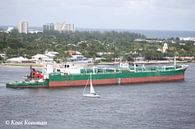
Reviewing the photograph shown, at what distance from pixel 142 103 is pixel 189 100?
6.65 ft

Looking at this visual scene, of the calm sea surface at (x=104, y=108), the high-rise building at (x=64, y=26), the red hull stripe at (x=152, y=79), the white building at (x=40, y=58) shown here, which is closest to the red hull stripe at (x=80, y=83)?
the red hull stripe at (x=152, y=79)

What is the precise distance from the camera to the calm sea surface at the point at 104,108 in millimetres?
16812

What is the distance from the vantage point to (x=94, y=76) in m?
27.1

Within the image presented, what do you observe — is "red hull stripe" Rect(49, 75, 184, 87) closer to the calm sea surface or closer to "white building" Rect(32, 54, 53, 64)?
the calm sea surface

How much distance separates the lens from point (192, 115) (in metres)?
18.3

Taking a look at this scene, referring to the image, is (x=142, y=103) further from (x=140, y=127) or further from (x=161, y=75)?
(x=161, y=75)

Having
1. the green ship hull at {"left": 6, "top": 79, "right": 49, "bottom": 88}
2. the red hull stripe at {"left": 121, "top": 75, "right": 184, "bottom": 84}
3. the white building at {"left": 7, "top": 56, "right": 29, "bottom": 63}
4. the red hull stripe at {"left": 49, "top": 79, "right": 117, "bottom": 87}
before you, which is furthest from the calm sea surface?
the white building at {"left": 7, "top": 56, "right": 29, "bottom": 63}

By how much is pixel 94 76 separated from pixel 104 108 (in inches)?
300

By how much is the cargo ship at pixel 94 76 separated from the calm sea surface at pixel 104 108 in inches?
43.6

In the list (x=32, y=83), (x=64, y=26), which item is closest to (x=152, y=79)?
(x=32, y=83)

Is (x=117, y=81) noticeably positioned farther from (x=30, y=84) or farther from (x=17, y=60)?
(x=17, y=60)

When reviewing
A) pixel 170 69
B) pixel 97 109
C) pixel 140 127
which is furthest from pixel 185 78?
pixel 140 127

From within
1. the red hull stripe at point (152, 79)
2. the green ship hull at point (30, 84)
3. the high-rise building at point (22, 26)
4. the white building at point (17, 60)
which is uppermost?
the high-rise building at point (22, 26)

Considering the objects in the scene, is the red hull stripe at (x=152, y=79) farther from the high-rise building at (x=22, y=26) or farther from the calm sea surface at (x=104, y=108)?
the high-rise building at (x=22, y=26)
